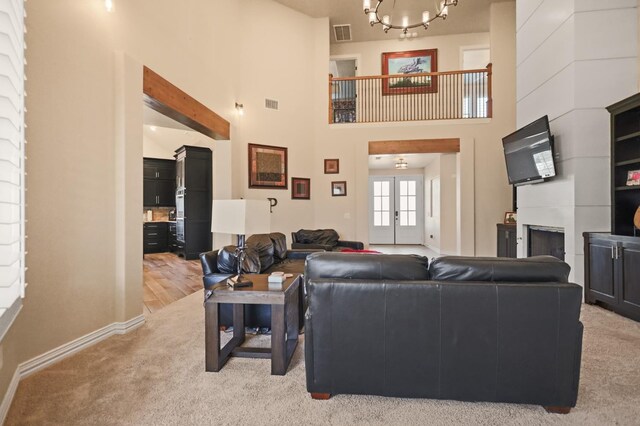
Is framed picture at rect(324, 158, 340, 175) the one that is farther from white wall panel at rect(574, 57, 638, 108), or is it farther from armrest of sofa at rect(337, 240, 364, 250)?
white wall panel at rect(574, 57, 638, 108)

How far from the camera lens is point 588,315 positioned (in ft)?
11.2

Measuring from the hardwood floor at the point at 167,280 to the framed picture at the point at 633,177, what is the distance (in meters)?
5.24

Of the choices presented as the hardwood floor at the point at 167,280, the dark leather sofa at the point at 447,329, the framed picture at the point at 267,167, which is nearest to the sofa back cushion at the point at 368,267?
the dark leather sofa at the point at 447,329

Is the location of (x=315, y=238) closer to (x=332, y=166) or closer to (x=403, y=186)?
(x=332, y=166)

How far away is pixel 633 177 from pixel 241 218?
13.2 feet

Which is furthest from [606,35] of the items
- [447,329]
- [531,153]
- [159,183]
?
[159,183]

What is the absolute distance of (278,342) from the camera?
2.16 meters

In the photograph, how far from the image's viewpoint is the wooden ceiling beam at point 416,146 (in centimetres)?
674

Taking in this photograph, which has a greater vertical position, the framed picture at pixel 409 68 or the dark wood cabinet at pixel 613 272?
the framed picture at pixel 409 68

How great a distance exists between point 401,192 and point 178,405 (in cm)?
935

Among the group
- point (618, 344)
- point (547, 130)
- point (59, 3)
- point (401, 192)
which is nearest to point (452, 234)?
point (401, 192)

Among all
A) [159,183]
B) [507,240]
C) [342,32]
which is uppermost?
[342,32]

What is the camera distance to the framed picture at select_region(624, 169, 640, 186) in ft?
11.1

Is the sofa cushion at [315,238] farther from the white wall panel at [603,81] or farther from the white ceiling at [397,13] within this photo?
the white ceiling at [397,13]
